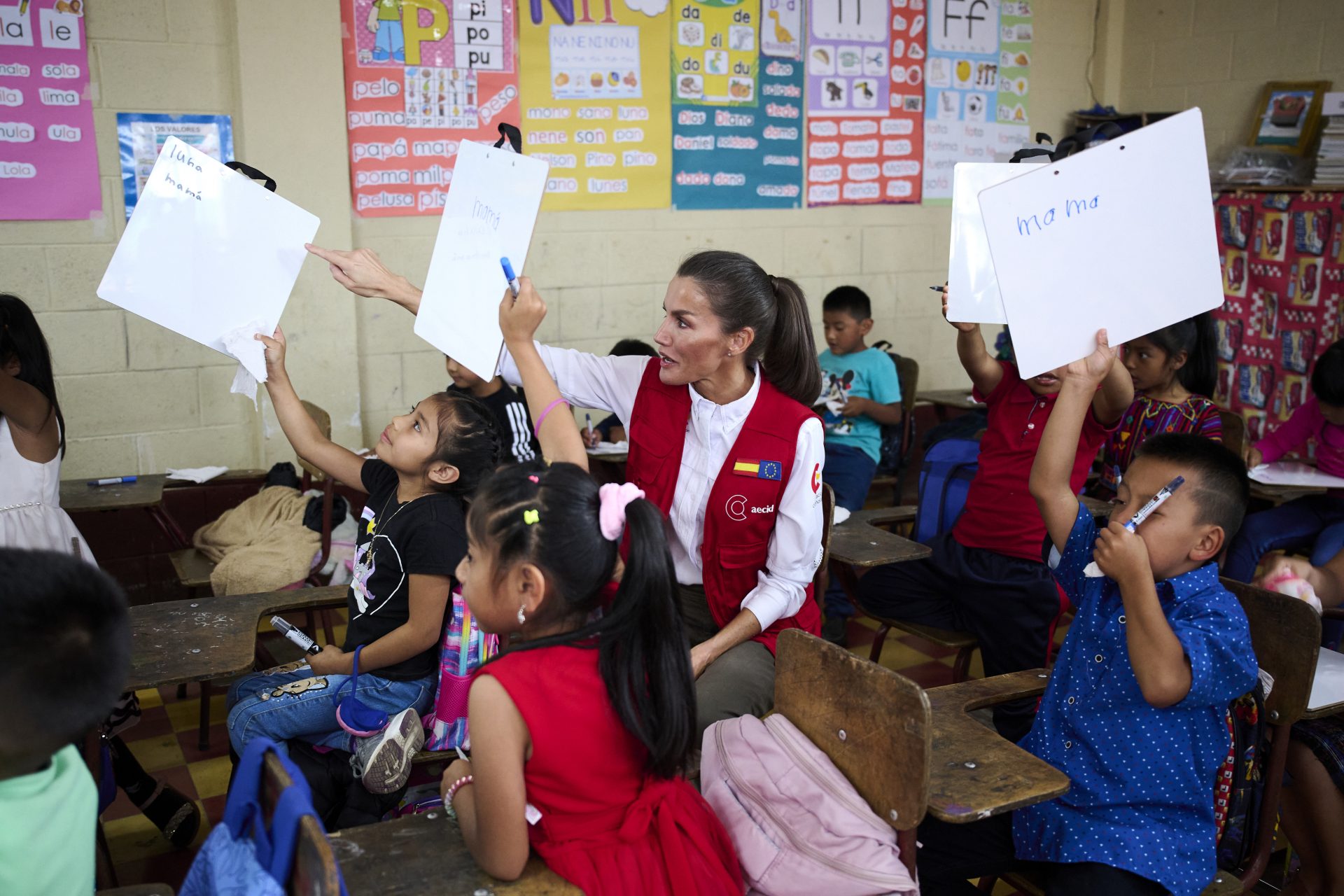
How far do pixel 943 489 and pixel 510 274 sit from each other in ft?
5.58

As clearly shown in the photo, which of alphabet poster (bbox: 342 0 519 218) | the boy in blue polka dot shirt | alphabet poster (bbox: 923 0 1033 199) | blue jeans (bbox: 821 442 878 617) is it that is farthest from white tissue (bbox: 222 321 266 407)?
alphabet poster (bbox: 923 0 1033 199)

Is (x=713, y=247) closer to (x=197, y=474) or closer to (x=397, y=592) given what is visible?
(x=197, y=474)

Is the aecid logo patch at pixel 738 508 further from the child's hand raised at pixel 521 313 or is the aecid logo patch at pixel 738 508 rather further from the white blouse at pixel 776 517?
the child's hand raised at pixel 521 313

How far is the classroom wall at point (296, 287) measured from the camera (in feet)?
11.6

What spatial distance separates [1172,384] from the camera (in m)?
3.09

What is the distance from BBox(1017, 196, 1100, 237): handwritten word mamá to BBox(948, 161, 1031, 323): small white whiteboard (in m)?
0.61

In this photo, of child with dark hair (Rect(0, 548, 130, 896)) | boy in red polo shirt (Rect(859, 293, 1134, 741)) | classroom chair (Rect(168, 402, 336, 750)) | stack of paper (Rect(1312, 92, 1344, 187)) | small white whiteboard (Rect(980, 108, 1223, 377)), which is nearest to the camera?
child with dark hair (Rect(0, 548, 130, 896))

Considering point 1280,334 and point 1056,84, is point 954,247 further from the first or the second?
point 1056,84

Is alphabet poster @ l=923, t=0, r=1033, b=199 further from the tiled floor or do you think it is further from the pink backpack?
the pink backpack

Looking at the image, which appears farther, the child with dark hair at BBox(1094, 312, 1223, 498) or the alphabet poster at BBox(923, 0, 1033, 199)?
the alphabet poster at BBox(923, 0, 1033, 199)

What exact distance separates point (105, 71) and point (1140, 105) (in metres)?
4.77

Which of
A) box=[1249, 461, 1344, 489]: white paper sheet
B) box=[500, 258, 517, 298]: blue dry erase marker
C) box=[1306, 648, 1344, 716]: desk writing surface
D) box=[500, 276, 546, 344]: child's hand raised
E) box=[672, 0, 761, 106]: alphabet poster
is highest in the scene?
box=[672, 0, 761, 106]: alphabet poster

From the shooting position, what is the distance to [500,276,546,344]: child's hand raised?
187cm

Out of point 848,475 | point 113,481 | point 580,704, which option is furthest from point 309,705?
point 848,475
